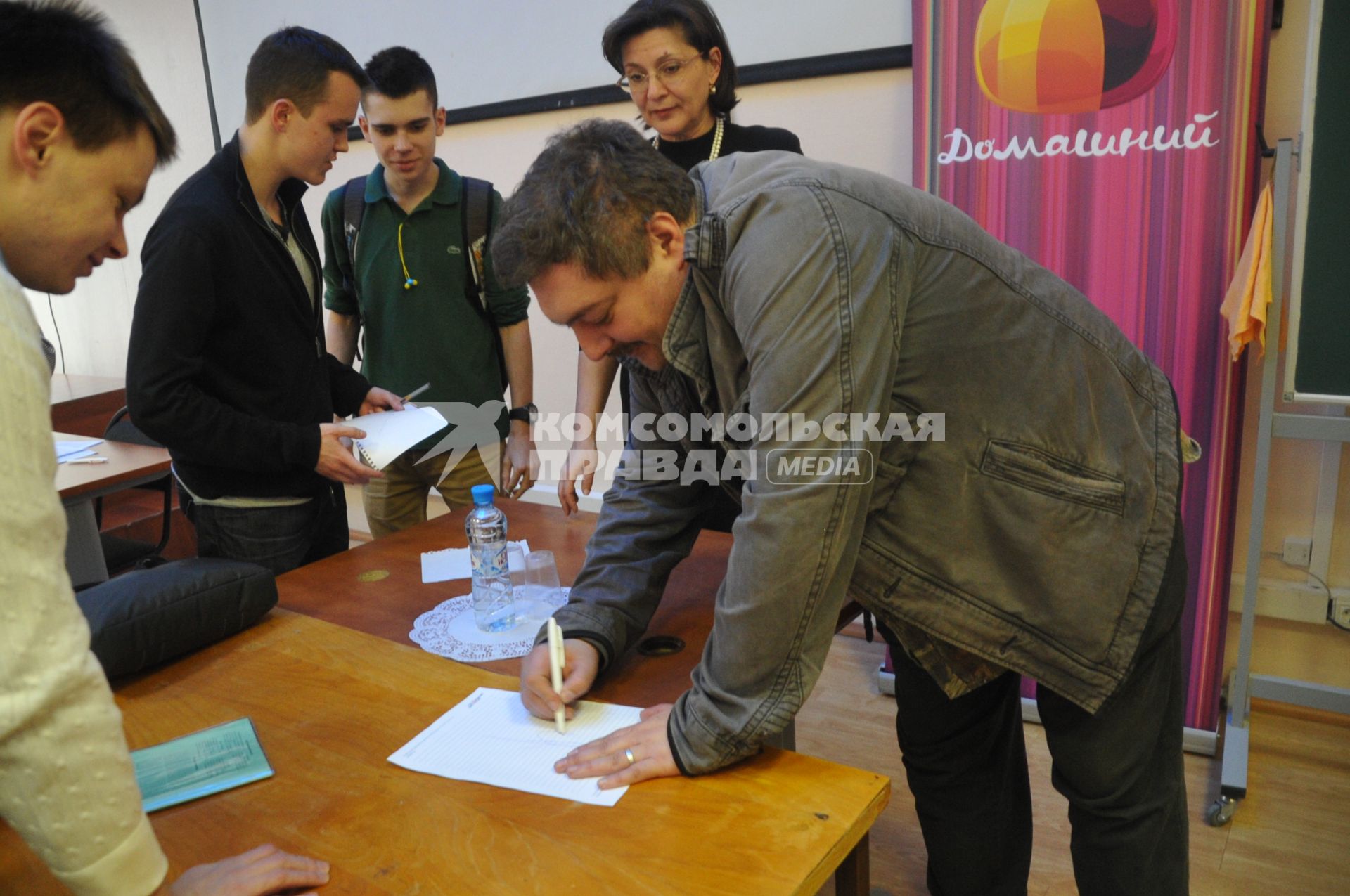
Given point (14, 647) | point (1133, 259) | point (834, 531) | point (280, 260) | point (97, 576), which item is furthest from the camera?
point (97, 576)

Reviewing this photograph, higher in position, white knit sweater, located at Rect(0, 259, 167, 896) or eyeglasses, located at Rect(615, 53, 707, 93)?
eyeglasses, located at Rect(615, 53, 707, 93)

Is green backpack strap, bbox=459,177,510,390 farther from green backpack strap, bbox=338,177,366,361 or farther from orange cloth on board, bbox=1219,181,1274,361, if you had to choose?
orange cloth on board, bbox=1219,181,1274,361

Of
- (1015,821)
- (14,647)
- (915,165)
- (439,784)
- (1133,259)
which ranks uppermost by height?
(915,165)

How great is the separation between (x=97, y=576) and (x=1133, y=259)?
8.74 feet

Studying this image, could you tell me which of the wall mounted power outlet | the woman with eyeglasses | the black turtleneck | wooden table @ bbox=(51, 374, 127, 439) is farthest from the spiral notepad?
wooden table @ bbox=(51, 374, 127, 439)

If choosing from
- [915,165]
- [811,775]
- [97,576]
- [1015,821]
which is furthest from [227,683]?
[915,165]

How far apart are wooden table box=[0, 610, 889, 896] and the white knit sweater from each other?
0.20m

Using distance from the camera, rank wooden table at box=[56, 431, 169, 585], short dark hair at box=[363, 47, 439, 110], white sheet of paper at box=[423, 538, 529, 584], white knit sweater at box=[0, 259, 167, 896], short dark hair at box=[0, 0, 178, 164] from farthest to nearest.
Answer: wooden table at box=[56, 431, 169, 585] < short dark hair at box=[363, 47, 439, 110] < white sheet of paper at box=[423, 538, 529, 584] < short dark hair at box=[0, 0, 178, 164] < white knit sweater at box=[0, 259, 167, 896]

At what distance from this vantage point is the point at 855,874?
39.3 inches

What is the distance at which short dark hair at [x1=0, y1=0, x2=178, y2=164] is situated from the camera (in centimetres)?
76

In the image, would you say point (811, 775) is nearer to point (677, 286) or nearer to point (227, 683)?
point (677, 286)

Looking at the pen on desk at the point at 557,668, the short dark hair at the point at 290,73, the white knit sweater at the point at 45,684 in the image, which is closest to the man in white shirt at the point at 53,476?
the white knit sweater at the point at 45,684

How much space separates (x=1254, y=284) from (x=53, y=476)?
2.07 metres

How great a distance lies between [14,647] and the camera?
25.1 inches
